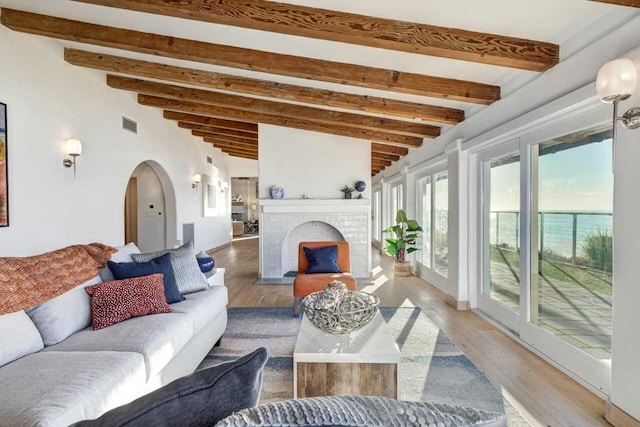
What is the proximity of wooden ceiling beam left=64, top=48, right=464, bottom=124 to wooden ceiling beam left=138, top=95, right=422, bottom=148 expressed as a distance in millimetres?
1384

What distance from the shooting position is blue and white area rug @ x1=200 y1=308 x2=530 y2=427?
7.05 feet

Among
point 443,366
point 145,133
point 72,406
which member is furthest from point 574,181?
point 145,133

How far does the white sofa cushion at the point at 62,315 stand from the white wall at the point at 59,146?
170 centimetres

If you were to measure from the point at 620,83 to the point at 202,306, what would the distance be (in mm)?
2884

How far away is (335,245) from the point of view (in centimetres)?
427

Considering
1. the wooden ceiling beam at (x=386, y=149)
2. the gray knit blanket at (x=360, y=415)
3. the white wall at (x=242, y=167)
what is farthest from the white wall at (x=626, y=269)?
the white wall at (x=242, y=167)

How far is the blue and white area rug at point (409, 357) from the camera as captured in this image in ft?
7.05

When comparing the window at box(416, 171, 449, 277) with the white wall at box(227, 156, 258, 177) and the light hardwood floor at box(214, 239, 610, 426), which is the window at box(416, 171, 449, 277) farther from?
the white wall at box(227, 156, 258, 177)

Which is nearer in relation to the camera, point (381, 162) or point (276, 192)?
point (276, 192)

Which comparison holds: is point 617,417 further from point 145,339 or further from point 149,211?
point 149,211

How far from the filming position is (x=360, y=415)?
559 millimetres

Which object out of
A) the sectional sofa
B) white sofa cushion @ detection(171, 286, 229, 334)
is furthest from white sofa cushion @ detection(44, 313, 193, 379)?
white sofa cushion @ detection(171, 286, 229, 334)

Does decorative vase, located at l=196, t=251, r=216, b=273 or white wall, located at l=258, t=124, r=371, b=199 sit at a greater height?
white wall, located at l=258, t=124, r=371, b=199

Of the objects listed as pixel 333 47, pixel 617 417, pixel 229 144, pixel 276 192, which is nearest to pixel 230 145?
pixel 229 144
